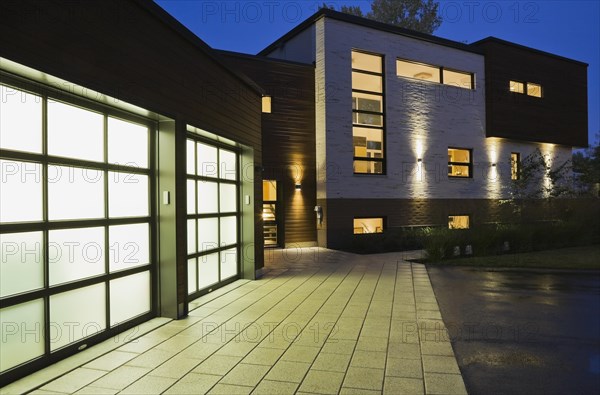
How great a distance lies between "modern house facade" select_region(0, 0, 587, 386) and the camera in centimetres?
374

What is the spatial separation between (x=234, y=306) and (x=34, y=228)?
3.33m

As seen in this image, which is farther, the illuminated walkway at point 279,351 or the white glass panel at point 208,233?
the white glass panel at point 208,233

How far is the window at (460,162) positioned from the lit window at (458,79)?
284 centimetres

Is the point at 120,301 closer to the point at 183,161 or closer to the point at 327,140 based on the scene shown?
the point at 183,161

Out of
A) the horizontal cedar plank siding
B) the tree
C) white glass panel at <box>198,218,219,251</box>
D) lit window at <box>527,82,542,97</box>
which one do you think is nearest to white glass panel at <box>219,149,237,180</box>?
the horizontal cedar plank siding

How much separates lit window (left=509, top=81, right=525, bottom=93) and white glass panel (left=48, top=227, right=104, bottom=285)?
19.7 metres

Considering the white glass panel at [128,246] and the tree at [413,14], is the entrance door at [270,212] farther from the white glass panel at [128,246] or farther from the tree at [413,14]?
the tree at [413,14]

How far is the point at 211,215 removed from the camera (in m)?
7.47

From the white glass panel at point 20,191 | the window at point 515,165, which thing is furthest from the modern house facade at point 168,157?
the window at point 515,165

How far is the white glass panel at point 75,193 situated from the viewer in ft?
13.5

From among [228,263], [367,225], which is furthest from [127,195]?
[367,225]

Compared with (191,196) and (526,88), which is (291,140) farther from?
(526,88)

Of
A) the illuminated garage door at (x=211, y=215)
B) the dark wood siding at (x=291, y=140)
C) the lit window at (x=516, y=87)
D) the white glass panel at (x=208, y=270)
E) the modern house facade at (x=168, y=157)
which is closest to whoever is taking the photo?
the modern house facade at (x=168, y=157)

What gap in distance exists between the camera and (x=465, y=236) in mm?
13008
